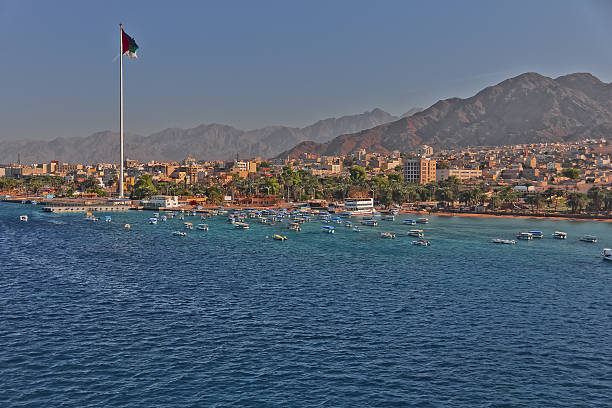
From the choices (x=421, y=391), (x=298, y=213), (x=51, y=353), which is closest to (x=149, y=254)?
(x=51, y=353)

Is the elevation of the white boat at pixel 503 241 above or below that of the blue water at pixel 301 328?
above

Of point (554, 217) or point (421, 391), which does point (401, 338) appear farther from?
point (554, 217)

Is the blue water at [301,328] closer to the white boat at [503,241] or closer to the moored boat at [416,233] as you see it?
the white boat at [503,241]

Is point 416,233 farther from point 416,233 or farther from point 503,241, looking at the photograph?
point 503,241

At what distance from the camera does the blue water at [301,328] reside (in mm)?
40625

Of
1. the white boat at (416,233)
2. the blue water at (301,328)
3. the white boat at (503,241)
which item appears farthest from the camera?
the white boat at (416,233)

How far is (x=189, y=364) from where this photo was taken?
148 feet

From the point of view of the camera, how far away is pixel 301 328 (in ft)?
181

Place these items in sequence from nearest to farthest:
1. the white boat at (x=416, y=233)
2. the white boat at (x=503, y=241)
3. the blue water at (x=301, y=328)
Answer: the blue water at (x=301, y=328), the white boat at (x=503, y=241), the white boat at (x=416, y=233)

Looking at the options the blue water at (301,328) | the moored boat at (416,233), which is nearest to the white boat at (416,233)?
the moored boat at (416,233)

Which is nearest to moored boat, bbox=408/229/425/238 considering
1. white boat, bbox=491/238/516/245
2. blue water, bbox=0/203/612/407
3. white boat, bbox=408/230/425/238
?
white boat, bbox=408/230/425/238

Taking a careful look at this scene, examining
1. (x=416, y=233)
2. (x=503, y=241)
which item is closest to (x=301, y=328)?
(x=503, y=241)

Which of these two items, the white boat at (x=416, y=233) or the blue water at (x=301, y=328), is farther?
the white boat at (x=416, y=233)

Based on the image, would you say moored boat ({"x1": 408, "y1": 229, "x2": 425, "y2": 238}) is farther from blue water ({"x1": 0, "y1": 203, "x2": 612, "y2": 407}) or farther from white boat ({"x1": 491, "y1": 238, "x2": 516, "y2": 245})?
blue water ({"x1": 0, "y1": 203, "x2": 612, "y2": 407})
